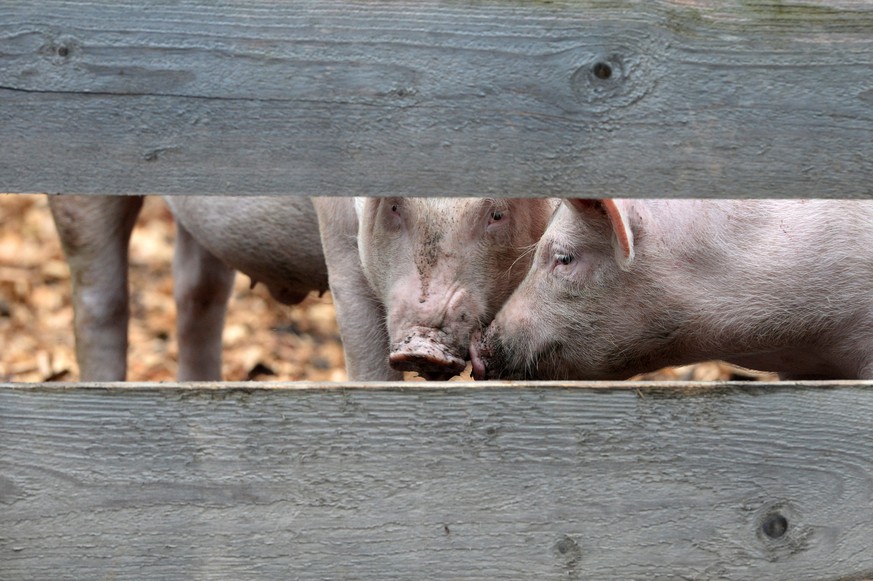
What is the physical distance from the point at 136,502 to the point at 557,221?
1413 millimetres

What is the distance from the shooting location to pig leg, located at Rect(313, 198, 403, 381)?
3.46 meters

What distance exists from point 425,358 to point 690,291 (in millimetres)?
642

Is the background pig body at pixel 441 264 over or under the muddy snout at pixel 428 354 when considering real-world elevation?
over

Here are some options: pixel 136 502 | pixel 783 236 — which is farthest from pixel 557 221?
pixel 136 502

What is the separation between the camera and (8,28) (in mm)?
1792

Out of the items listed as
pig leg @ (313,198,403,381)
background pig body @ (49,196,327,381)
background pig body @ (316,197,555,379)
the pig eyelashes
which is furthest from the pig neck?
background pig body @ (49,196,327,381)

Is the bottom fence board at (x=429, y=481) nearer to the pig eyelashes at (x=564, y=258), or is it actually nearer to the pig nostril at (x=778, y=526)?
the pig nostril at (x=778, y=526)

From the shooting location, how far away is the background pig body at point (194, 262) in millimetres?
4359

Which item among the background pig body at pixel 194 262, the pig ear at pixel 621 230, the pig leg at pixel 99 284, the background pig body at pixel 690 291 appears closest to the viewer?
the pig ear at pixel 621 230

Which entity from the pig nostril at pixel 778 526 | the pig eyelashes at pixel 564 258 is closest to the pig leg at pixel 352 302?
the pig eyelashes at pixel 564 258

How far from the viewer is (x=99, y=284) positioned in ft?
15.8

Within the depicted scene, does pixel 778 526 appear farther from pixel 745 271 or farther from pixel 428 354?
pixel 428 354

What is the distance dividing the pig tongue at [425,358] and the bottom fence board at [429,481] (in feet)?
3.15

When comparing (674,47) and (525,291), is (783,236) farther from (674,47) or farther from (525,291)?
(674,47)
